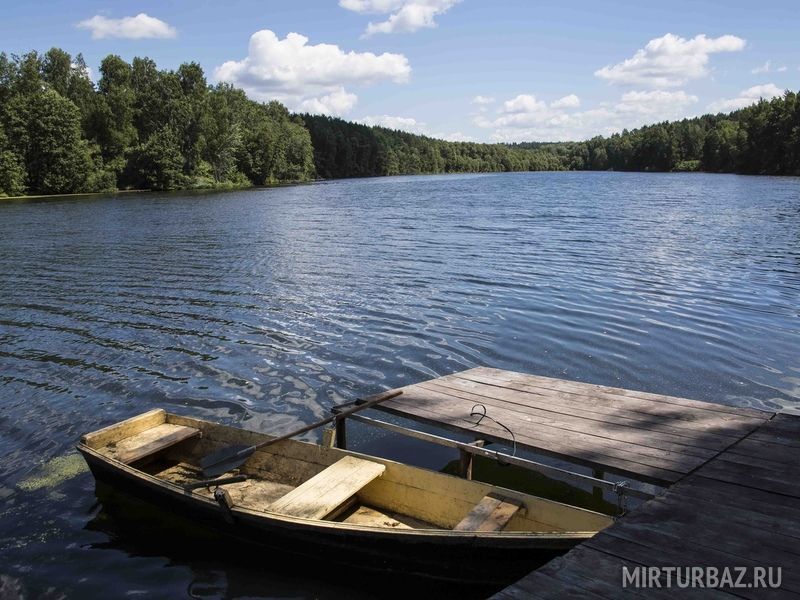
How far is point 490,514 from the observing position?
199 inches

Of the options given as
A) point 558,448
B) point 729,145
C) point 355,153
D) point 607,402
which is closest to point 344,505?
point 558,448

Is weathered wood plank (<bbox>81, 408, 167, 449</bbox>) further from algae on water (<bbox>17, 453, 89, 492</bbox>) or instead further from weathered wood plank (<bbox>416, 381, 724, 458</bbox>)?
weathered wood plank (<bbox>416, 381, 724, 458</bbox>)

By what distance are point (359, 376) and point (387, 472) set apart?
4.50 metres

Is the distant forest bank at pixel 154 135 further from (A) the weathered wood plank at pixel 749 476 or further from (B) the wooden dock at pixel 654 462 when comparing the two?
(A) the weathered wood plank at pixel 749 476

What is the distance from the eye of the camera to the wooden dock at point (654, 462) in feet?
11.3

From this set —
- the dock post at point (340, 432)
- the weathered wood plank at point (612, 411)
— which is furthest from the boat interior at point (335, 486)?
the weathered wood plank at point (612, 411)

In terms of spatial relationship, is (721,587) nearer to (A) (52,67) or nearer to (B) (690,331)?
(B) (690,331)

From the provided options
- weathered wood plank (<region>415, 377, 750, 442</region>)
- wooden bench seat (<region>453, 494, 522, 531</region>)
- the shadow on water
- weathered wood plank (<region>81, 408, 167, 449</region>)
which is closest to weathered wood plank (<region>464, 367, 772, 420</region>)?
weathered wood plank (<region>415, 377, 750, 442</region>)

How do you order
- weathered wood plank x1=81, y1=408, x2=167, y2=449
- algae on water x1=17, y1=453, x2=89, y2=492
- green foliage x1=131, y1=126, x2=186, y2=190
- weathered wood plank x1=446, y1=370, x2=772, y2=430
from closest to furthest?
weathered wood plank x1=446, y1=370, x2=772, y2=430 → weathered wood plank x1=81, y1=408, x2=167, y2=449 → algae on water x1=17, y1=453, x2=89, y2=492 → green foliage x1=131, y1=126, x2=186, y2=190

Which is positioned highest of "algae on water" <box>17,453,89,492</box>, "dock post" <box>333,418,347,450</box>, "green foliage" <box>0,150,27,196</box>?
"green foliage" <box>0,150,27,196</box>

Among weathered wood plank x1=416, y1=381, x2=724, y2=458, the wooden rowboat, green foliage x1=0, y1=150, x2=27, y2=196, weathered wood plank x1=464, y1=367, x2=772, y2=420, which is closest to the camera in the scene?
the wooden rowboat

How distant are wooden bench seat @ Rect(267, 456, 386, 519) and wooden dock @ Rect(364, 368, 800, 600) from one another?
1135 millimetres

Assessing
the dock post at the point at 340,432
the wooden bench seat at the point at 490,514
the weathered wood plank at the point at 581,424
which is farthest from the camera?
the dock post at the point at 340,432

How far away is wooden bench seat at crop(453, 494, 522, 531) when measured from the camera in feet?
16.0
